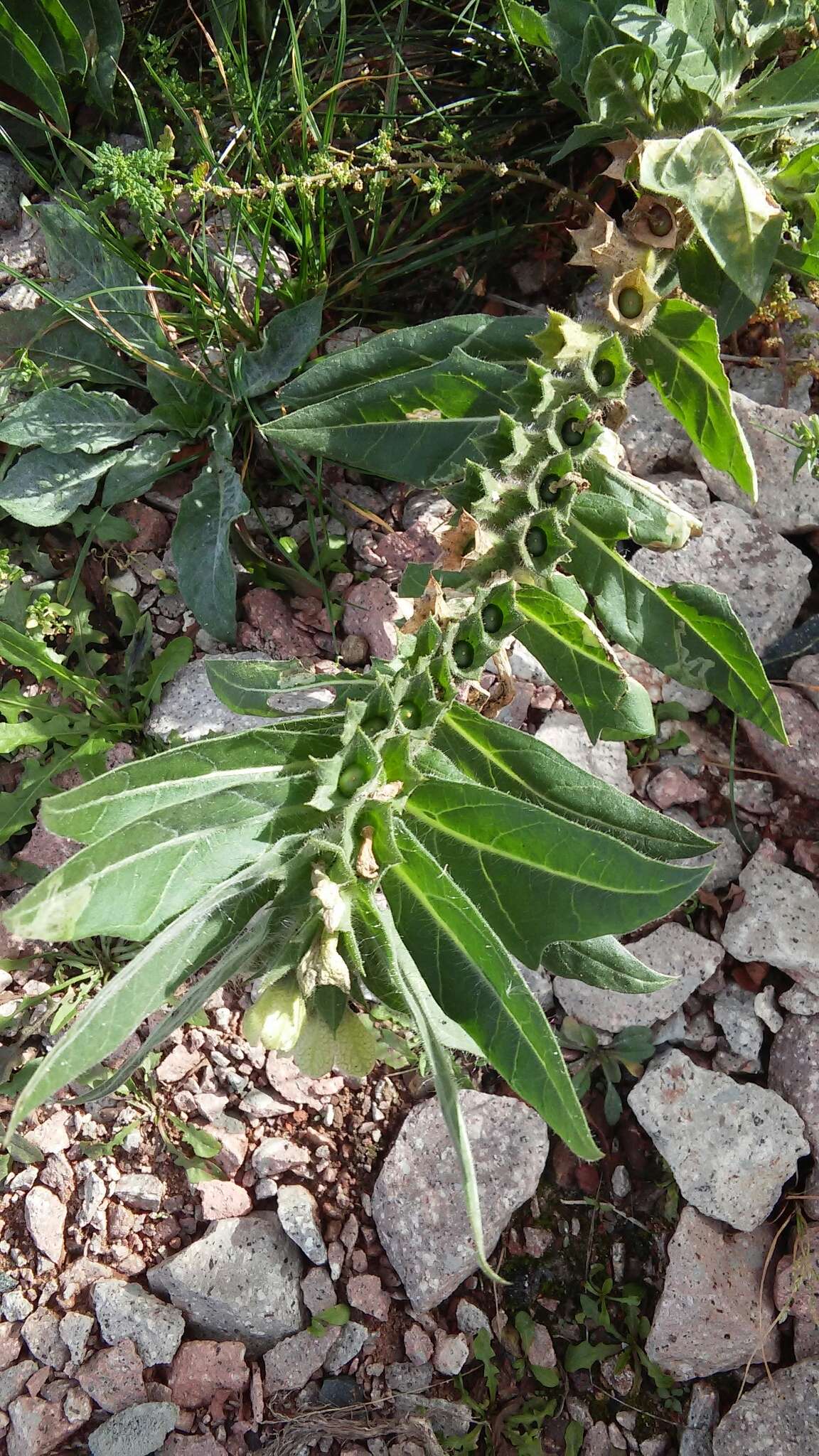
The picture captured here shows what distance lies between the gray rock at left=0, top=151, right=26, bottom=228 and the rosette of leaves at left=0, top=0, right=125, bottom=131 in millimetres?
203

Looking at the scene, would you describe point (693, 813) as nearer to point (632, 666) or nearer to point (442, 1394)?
point (632, 666)

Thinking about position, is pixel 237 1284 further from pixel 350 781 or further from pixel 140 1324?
pixel 350 781

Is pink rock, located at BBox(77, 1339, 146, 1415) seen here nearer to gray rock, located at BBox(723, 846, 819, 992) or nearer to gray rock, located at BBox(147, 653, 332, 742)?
gray rock, located at BBox(147, 653, 332, 742)

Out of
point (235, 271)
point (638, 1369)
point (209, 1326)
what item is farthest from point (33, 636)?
point (638, 1369)

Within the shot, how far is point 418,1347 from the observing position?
262cm

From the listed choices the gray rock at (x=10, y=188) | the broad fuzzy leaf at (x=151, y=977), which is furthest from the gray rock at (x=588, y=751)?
the gray rock at (x=10, y=188)

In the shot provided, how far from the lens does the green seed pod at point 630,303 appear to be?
2338 mm

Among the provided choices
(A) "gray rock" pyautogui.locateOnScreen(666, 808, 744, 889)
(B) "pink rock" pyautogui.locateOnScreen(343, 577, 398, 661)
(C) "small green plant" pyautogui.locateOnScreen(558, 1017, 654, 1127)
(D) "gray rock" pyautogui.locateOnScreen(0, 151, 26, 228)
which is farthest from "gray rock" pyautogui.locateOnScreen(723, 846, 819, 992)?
(D) "gray rock" pyautogui.locateOnScreen(0, 151, 26, 228)

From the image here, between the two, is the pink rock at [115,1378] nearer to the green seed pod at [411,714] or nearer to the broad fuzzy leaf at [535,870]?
the broad fuzzy leaf at [535,870]

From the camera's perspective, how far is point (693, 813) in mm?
3033

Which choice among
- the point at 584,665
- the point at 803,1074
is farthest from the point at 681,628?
the point at 803,1074

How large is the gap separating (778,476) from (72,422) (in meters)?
2.08

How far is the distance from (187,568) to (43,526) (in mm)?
504

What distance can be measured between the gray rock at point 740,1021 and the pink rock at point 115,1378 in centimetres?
167
